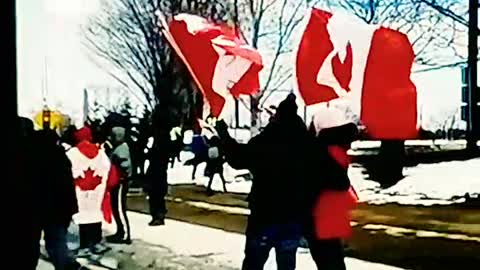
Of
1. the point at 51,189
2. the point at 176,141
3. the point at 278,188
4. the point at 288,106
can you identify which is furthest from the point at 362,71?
the point at 51,189

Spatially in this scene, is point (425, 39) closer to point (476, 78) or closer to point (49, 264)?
point (476, 78)

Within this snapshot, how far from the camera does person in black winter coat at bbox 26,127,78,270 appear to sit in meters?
1.66

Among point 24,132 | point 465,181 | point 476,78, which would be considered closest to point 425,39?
point 476,78

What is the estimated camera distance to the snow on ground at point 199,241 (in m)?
1.58

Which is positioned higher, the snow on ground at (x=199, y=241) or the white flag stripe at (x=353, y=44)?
the white flag stripe at (x=353, y=44)

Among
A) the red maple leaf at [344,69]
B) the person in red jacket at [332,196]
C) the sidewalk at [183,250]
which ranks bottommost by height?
the sidewalk at [183,250]

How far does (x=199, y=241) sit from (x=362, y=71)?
413 millimetres

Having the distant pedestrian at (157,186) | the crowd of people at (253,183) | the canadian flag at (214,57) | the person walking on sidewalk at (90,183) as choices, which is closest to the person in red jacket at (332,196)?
the crowd of people at (253,183)

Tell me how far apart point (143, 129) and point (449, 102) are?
541 mm

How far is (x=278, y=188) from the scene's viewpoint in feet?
5.14

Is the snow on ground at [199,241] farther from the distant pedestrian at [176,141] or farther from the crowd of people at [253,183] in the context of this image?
the distant pedestrian at [176,141]

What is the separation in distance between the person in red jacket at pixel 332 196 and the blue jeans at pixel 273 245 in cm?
3

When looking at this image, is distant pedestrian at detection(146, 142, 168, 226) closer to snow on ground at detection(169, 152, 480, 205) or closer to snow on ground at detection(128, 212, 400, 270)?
snow on ground at detection(128, 212, 400, 270)

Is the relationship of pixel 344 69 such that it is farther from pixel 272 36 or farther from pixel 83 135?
pixel 83 135
